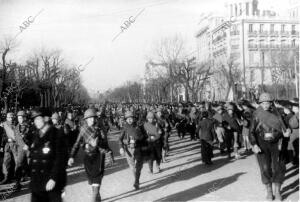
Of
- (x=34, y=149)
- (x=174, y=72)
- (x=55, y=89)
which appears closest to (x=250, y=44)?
(x=174, y=72)

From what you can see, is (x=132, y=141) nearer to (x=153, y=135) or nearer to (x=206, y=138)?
(x=153, y=135)

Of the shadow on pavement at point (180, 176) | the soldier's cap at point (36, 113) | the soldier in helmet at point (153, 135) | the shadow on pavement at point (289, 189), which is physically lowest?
the shadow on pavement at point (180, 176)

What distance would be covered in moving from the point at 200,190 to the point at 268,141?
177cm

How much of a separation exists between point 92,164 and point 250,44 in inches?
2008

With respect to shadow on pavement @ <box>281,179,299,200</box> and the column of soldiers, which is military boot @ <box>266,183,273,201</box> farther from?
shadow on pavement @ <box>281,179,299,200</box>

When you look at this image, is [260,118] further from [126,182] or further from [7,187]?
[7,187]

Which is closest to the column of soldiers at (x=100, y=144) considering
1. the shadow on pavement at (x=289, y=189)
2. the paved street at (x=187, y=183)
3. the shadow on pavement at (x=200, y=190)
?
the shadow on pavement at (x=289, y=189)

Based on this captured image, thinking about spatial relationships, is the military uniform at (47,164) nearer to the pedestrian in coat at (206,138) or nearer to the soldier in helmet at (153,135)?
the soldier in helmet at (153,135)

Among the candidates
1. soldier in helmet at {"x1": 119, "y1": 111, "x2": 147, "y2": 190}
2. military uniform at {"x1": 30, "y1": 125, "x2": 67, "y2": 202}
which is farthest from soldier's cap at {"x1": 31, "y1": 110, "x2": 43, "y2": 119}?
soldier in helmet at {"x1": 119, "y1": 111, "x2": 147, "y2": 190}

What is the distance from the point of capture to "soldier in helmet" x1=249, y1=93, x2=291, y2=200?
7258 millimetres

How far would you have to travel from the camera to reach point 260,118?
7.42 m

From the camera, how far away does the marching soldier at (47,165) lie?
530cm

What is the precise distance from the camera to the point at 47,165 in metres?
5.38

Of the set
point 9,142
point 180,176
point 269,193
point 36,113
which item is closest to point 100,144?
point 36,113
